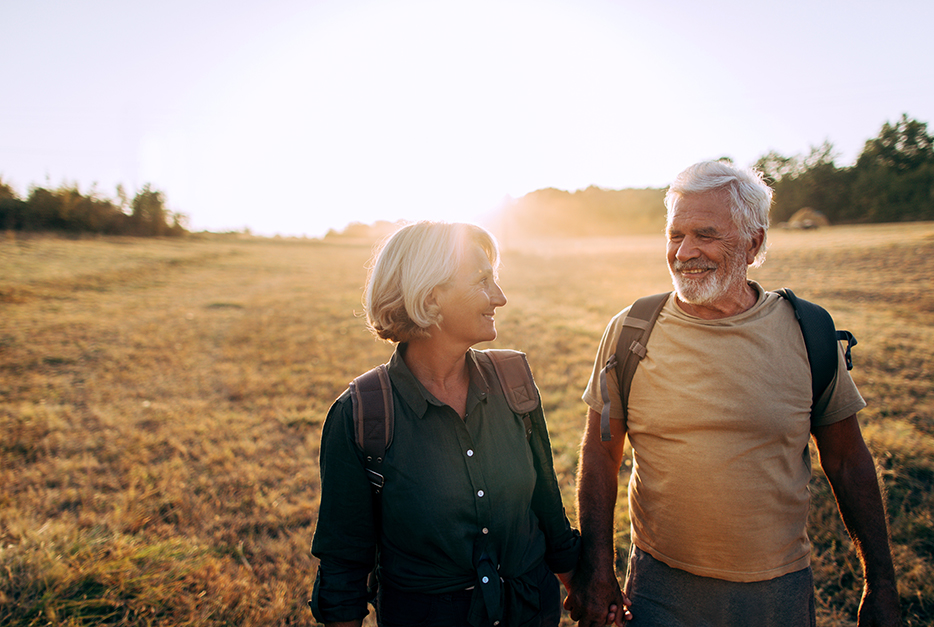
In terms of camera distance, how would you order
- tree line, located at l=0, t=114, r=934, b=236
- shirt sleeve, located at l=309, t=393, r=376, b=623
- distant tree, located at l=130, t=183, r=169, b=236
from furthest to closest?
1. distant tree, located at l=130, t=183, r=169, b=236
2. tree line, located at l=0, t=114, r=934, b=236
3. shirt sleeve, located at l=309, t=393, r=376, b=623

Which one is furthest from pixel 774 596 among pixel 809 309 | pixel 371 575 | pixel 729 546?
pixel 371 575

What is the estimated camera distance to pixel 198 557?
3.43 m

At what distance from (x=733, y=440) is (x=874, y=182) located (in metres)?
60.4

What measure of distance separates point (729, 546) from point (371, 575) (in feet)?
5.23

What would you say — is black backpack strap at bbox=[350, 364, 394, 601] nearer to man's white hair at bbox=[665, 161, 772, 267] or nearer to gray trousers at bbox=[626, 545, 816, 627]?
gray trousers at bbox=[626, 545, 816, 627]

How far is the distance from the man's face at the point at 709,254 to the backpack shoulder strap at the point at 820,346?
0.31m

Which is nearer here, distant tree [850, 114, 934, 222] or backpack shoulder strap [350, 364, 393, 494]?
backpack shoulder strap [350, 364, 393, 494]

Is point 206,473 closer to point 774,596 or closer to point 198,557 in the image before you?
point 198,557

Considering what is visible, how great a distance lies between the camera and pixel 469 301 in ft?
6.52

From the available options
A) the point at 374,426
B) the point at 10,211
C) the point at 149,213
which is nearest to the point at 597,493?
the point at 374,426

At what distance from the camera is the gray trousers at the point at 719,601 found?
1938 millimetres

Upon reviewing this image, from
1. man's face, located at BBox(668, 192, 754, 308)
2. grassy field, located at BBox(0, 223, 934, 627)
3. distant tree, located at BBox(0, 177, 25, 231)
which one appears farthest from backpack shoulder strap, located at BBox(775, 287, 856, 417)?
distant tree, located at BBox(0, 177, 25, 231)

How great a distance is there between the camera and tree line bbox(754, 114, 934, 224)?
136ft

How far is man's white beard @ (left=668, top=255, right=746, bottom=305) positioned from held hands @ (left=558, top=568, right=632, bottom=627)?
1.42 meters
